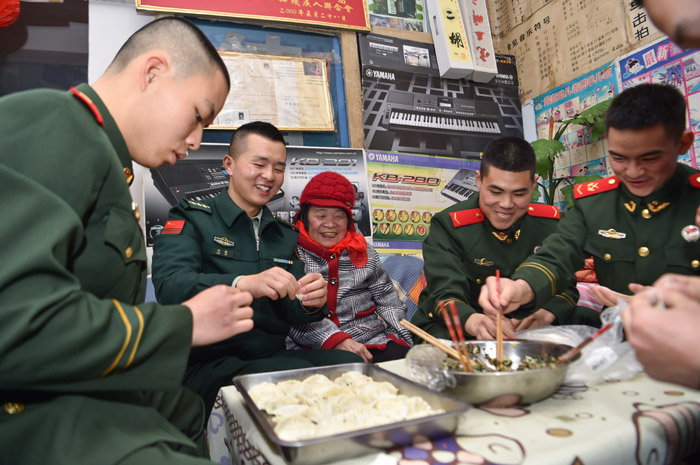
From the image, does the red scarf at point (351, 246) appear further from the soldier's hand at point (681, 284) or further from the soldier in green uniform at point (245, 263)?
the soldier's hand at point (681, 284)

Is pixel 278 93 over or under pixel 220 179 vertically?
over

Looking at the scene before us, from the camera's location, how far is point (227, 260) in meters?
1.93

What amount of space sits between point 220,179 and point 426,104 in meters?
1.74

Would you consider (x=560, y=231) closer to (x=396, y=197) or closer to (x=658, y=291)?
(x=658, y=291)

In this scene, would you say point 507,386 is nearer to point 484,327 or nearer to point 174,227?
point 484,327

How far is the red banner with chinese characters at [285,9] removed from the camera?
288cm

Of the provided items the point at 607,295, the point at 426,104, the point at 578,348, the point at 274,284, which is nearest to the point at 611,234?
the point at 607,295

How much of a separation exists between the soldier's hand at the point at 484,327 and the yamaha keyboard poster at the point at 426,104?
2.11 m

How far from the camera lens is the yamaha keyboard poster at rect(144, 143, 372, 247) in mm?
2779

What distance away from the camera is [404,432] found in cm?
66

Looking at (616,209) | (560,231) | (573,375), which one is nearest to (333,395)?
(573,375)

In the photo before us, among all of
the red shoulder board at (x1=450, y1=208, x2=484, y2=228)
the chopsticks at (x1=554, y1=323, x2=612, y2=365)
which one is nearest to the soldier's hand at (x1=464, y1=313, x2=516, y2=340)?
the chopsticks at (x1=554, y1=323, x2=612, y2=365)

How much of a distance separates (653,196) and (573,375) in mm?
1005

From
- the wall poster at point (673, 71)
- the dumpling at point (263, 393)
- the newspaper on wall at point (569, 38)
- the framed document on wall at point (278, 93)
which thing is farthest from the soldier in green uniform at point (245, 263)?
the newspaper on wall at point (569, 38)
